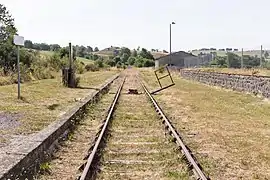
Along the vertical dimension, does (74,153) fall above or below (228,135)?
below

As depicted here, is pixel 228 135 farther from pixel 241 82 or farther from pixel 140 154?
pixel 241 82

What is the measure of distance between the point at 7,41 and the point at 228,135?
129 feet

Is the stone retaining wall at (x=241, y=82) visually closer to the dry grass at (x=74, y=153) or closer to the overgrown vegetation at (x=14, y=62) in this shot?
the dry grass at (x=74, y=153)

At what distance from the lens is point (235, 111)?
1648 cm

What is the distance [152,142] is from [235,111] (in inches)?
284

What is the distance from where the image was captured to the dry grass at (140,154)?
23.8 feet

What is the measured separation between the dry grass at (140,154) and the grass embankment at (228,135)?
0.52 m

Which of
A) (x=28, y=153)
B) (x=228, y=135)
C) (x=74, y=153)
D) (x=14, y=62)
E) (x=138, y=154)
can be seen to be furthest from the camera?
(x=14, y=62)

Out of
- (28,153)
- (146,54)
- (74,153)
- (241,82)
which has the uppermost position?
(146,54)

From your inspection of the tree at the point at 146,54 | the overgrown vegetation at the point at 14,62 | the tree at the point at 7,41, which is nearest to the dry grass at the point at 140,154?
the overgrown vegetation at the point at 14,62

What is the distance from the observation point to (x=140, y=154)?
344 inches

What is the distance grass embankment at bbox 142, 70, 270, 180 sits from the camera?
7.63 metres

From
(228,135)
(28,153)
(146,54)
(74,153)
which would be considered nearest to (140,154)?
(74,153)

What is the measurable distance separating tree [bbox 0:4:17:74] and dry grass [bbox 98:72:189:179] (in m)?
29.5
